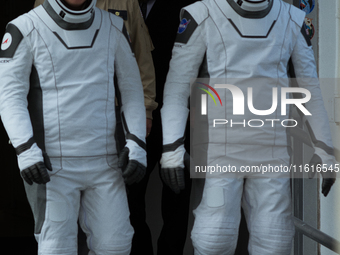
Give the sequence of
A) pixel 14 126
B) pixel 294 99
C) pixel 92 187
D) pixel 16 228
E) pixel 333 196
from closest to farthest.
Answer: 1. pixel 14 126
2. pixel 92 187
3. pixel 294 99
4. pixel 333 196
5. pixel 16 228

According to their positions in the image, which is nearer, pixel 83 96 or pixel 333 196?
pixel 83 96

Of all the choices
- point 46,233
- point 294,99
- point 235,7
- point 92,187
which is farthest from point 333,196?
point 46,233

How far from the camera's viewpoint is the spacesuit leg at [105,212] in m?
1.83

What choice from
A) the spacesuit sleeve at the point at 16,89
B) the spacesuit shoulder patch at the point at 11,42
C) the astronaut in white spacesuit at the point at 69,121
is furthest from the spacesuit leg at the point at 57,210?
the spacesuit shoulder patch at the point at 11,42

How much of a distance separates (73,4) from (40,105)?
0.40 m

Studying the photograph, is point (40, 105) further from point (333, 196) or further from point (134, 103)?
point (333, 196)

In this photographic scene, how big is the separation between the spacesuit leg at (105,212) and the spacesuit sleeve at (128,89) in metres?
0.17

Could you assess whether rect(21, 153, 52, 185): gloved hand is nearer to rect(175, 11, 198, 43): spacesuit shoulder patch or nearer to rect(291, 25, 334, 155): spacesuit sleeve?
rect(175, 11, 198, 43): spacesuit shoulder patch


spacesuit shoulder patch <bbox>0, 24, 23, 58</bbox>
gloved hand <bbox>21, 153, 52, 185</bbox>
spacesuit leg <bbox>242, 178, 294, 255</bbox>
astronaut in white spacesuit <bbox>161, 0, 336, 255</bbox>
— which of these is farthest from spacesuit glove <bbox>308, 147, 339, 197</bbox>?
spacesuit shoulder patch <bbox>0, 24, 23, 58</bbox>

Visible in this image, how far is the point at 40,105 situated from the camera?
182 cm

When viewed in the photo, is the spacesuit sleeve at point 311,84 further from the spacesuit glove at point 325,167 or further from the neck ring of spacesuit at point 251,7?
the neck ring of spacesuit at point 251,7

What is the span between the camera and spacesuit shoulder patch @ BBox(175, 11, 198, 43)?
77.0 inches

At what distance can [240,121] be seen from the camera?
1.92 metres

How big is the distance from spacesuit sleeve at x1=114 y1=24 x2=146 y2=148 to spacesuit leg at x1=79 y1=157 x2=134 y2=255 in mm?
167
